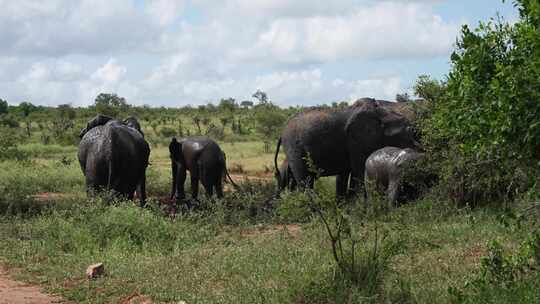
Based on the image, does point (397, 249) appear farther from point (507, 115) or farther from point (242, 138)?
point (242, 138)

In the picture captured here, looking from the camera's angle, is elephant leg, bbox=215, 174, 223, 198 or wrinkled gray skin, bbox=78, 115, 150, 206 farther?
elephant leg, bbox=215, 174, 223, 198

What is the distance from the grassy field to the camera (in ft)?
21.3

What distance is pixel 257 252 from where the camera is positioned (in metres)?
8.66

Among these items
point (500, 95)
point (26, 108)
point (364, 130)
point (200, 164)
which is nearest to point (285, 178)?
point (200, 164)

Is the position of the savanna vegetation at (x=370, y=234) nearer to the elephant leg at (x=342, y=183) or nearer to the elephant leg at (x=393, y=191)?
the elephant leg at (x=393, y=191)

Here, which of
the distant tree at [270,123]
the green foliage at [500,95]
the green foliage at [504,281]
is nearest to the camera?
the green foliage at [500,95]

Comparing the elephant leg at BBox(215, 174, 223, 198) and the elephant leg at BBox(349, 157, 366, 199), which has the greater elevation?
the elephant leg at BBox(349, 157, 366, 199)

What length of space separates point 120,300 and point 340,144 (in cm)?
763

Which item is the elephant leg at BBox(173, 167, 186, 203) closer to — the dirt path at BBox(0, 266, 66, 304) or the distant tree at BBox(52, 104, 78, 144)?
the dirt path at BBox(0, 266, 66, 304)

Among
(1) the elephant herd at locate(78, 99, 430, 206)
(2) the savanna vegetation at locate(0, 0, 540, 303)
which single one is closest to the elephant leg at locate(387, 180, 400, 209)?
(2) the savanna vegetation at locate(0, 0, 540, 303)

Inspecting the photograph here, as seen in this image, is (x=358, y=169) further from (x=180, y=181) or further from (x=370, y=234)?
(x=370, y=234)

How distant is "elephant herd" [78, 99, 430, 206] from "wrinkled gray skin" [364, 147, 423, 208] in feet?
0.46

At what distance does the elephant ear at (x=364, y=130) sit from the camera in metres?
13.8

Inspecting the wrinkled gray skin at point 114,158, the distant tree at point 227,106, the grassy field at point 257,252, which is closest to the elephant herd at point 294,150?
the wrinkled gray skin at point 114,158
